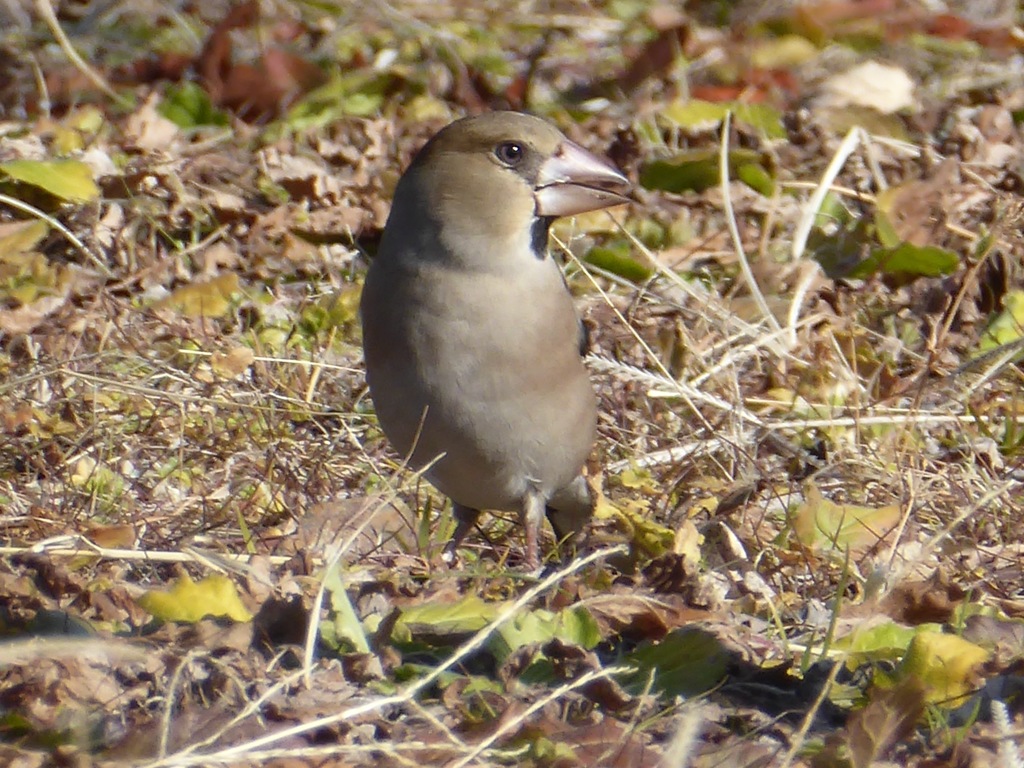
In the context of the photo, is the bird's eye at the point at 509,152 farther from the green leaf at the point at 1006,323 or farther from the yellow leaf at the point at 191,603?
the green leaf at the point at 1006,323

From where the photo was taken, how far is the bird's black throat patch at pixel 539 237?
10.9 ft

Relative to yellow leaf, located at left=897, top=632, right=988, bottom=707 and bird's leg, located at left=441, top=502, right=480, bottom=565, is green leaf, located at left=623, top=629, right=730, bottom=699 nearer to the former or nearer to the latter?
yellow leaf, located at left=897, top=632, right=988, bottom=707

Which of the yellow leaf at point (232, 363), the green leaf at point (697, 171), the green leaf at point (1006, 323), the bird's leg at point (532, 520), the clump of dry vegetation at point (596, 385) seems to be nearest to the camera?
the clump of dry vegetation at point (596, 385)

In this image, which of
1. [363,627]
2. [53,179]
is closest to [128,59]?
[53,179]

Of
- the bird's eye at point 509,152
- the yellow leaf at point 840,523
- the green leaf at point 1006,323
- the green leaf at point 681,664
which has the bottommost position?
the yellow leaf at point 840,523

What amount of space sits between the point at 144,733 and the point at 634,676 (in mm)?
781

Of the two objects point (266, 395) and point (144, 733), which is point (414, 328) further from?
point (144, 733)

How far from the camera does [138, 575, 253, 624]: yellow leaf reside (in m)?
2.57

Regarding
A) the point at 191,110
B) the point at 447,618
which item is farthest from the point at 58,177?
the point at 447,618

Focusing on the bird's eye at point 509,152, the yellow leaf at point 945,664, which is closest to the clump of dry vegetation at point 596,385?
the yellow leaf at point 945,664

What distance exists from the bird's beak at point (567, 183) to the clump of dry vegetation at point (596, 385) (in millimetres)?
500

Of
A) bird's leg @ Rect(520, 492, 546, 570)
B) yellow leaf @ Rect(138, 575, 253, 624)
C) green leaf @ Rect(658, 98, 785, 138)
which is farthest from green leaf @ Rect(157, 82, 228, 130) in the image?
yellow leaf @ Rect(138, 575, 253, 624)

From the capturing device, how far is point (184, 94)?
6.02 metres

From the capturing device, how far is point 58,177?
4742 mm
